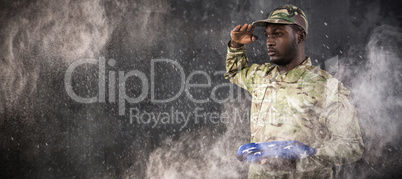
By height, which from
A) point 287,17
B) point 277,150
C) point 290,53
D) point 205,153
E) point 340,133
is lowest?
point 205,153

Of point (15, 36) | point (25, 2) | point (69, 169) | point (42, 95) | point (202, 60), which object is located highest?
point (25, 2)

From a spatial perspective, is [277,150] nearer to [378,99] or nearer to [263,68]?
[263,68]

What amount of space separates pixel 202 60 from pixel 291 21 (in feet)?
7.17

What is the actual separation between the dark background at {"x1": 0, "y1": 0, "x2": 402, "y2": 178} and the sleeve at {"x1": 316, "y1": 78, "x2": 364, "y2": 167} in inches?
78.5

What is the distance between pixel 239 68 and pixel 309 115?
0.83 metres

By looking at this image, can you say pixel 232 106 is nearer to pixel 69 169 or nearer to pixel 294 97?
pixel 294 97

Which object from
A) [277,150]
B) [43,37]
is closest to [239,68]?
[277,150]

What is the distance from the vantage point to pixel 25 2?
459 centimetres

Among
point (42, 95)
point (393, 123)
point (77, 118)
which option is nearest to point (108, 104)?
point (77, 118)

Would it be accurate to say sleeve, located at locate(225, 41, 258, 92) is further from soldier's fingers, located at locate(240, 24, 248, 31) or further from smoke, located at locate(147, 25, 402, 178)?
smoke, located at locate(147, 25, 402, 178)

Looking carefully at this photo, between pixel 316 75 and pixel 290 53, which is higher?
pixel 290 53

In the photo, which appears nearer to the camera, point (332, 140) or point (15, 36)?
point (332, 140)

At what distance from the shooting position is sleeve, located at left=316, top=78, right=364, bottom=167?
237 cm

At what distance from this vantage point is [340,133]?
2.41 meters
